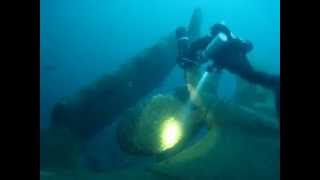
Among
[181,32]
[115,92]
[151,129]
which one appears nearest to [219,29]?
[181,32]

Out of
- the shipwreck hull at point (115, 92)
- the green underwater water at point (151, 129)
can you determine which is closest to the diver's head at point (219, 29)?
the green underwater water at point (151, 129)

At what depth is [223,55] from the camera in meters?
6.03

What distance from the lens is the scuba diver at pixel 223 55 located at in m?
5.96

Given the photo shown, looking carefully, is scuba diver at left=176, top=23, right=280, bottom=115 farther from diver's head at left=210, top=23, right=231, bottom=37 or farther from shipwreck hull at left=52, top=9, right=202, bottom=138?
shipwreck hull at left=52, top=9, right=202, bottom=138

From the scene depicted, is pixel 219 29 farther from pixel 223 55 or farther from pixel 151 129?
pixel 151 129

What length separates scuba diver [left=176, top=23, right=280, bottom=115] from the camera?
596 cm

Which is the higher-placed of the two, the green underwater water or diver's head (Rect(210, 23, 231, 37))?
diver's head (Rect(210, 23, 231, 37))

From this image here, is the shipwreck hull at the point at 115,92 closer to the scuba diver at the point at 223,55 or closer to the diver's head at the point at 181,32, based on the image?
the diver's head at the point at 181,32

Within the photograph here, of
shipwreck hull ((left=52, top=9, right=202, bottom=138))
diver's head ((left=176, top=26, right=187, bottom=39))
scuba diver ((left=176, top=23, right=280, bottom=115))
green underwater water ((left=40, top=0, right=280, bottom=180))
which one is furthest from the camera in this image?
diver's head ((left=176, top=26, right=187, bottom=39))

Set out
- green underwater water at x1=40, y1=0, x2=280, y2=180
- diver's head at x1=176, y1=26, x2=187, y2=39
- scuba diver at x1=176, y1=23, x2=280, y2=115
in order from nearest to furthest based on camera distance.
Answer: green underwater water at x1=40, y1=0, x2=280, y2=180
scuba diver at x1=176, y1=23, x2=280, y2=115
diver's head at x1=176, y1=26, x2=187, y2=39

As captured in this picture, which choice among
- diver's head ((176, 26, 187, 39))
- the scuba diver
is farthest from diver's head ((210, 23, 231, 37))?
diver's head ((176, 26, 187, 39))
